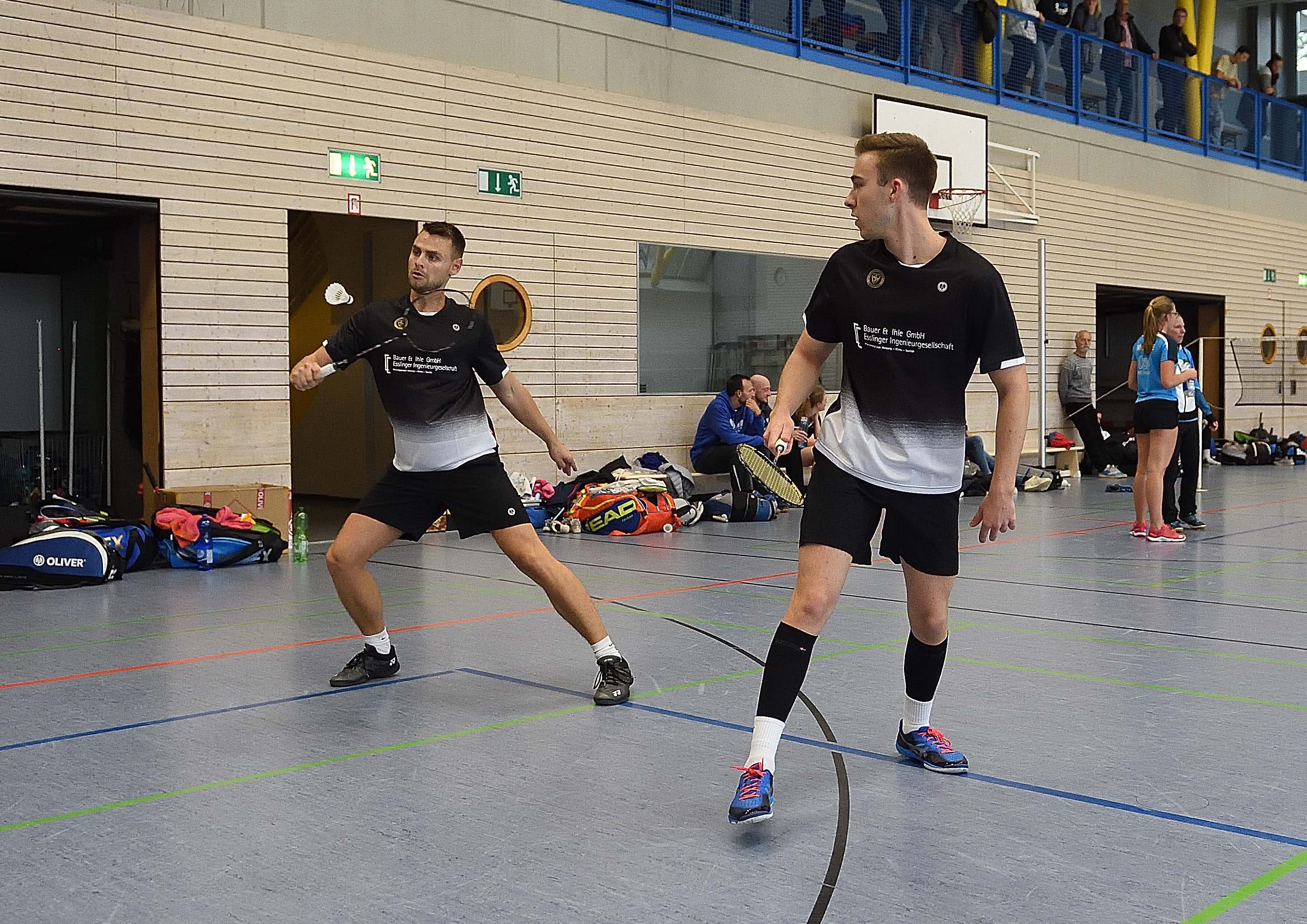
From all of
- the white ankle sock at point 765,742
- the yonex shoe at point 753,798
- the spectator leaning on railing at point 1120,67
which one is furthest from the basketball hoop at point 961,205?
the yonex shoe at point 753,798

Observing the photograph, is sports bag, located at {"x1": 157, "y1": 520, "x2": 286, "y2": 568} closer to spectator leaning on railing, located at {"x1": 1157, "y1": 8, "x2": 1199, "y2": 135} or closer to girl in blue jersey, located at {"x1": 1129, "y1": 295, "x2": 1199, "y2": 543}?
girl in blue jersey, located at {"x1": 1129, "y1": 295, "x2": 1199, "y2": 543}

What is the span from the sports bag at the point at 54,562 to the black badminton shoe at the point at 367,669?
4023 millimetres

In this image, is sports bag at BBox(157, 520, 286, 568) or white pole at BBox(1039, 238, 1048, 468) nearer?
sports bag at BBox(157, 520, 286, 568)

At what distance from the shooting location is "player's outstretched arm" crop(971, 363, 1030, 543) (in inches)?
154

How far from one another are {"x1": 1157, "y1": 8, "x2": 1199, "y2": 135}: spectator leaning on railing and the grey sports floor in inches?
644

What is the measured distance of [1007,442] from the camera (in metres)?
3.95

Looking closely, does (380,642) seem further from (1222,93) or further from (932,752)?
(1222,93)

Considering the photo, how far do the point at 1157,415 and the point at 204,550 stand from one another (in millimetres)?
7621

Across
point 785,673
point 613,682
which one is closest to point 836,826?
point 785,673

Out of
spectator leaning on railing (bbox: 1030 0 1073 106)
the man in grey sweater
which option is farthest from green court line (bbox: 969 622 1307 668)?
spectator leaning on railing (bbox: 1030 0 1073 106)

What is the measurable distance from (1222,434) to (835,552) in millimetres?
21613

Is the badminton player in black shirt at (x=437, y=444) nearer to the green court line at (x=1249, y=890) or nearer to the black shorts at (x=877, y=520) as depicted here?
the black shorts at (x=877, y=520)

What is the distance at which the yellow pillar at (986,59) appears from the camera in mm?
18422

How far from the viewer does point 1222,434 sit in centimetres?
2323
